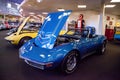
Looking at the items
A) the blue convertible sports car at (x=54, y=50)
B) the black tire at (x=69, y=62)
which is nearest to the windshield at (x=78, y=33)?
the blue convertible sports car at (x=54, y=50)

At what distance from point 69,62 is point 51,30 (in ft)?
3.39

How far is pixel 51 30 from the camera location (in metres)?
3.26

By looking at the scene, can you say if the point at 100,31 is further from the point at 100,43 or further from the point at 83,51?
the point at 83,51

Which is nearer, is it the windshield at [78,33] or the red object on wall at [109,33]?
the windshield at [78,33]

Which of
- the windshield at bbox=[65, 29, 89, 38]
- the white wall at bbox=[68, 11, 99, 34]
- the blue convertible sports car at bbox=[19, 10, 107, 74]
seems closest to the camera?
the blue convertible sports car at bbox=[19, 10, 107, 74]

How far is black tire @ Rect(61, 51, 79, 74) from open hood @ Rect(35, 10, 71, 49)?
1.69ft

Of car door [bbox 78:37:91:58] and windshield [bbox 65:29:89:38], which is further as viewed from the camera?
windshield [bbox 65:29:89:38]

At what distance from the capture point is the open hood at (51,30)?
3.11 m

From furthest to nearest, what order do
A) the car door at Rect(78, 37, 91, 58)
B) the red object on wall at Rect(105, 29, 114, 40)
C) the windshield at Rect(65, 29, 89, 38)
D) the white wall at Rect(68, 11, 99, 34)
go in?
the white wall at Rect(68, 11, 99, 34)
the red object on wall at Rect(105, 29, 114, 40)
the windshield at Rect(65, 29, 89, 38)
the car door at Rect(78, 37, 91, 58)

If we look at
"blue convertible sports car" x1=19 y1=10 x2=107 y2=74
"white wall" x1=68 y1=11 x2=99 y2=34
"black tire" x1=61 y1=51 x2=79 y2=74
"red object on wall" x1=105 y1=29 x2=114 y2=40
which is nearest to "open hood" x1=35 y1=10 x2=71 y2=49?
"blue convertible sports car" x1=19 y1=10 x2=107 y2=74

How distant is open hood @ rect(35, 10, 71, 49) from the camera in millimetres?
3114

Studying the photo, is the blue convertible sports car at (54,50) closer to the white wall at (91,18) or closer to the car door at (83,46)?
the car door at (83,46)

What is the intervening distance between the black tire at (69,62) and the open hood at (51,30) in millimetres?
514

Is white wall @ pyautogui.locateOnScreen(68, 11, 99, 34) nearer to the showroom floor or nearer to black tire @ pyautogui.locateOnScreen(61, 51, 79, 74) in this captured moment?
the showroom floor
